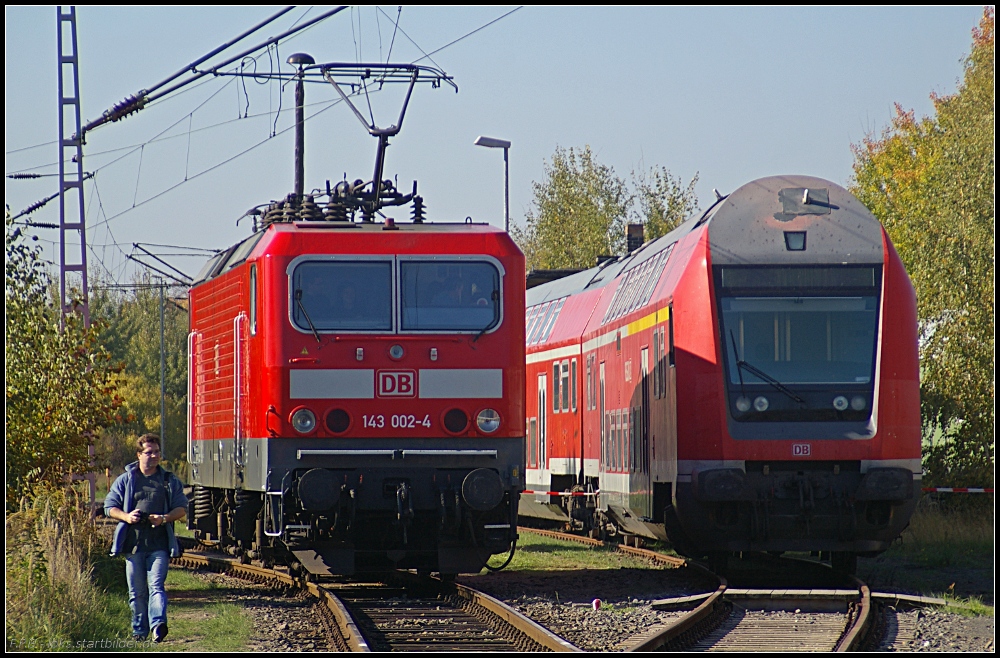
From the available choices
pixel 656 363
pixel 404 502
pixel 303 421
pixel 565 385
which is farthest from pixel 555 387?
pixel 303 421

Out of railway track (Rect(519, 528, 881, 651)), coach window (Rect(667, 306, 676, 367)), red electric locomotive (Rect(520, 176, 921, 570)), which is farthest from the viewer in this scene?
coach window (Rect(667, 306, 676, 367))

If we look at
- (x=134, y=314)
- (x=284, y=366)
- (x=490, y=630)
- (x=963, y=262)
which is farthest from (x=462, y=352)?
(x=134, y=314)

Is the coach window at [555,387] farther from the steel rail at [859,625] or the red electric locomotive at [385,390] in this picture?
the steel rail at [859,625]

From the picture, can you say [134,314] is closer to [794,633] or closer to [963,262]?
[963,262]

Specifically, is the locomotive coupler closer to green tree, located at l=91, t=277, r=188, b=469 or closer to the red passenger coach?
the red passenger coach

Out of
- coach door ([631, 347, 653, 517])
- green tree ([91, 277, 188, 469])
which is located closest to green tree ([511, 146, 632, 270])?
green tree ([91, 277, 188, 469])

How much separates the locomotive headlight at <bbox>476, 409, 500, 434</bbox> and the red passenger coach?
0.04ft

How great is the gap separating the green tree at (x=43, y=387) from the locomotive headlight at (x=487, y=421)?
14.0 feet

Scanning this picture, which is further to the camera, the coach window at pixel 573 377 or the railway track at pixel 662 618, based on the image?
the coach window at pixel 573 377

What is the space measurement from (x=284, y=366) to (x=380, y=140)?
3.48 metres

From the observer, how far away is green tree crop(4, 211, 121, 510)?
1303cm

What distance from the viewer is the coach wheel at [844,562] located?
14.2 meters

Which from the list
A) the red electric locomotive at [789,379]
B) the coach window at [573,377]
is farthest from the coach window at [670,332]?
the coach window at [573,377]

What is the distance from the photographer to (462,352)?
12461 millimetres
